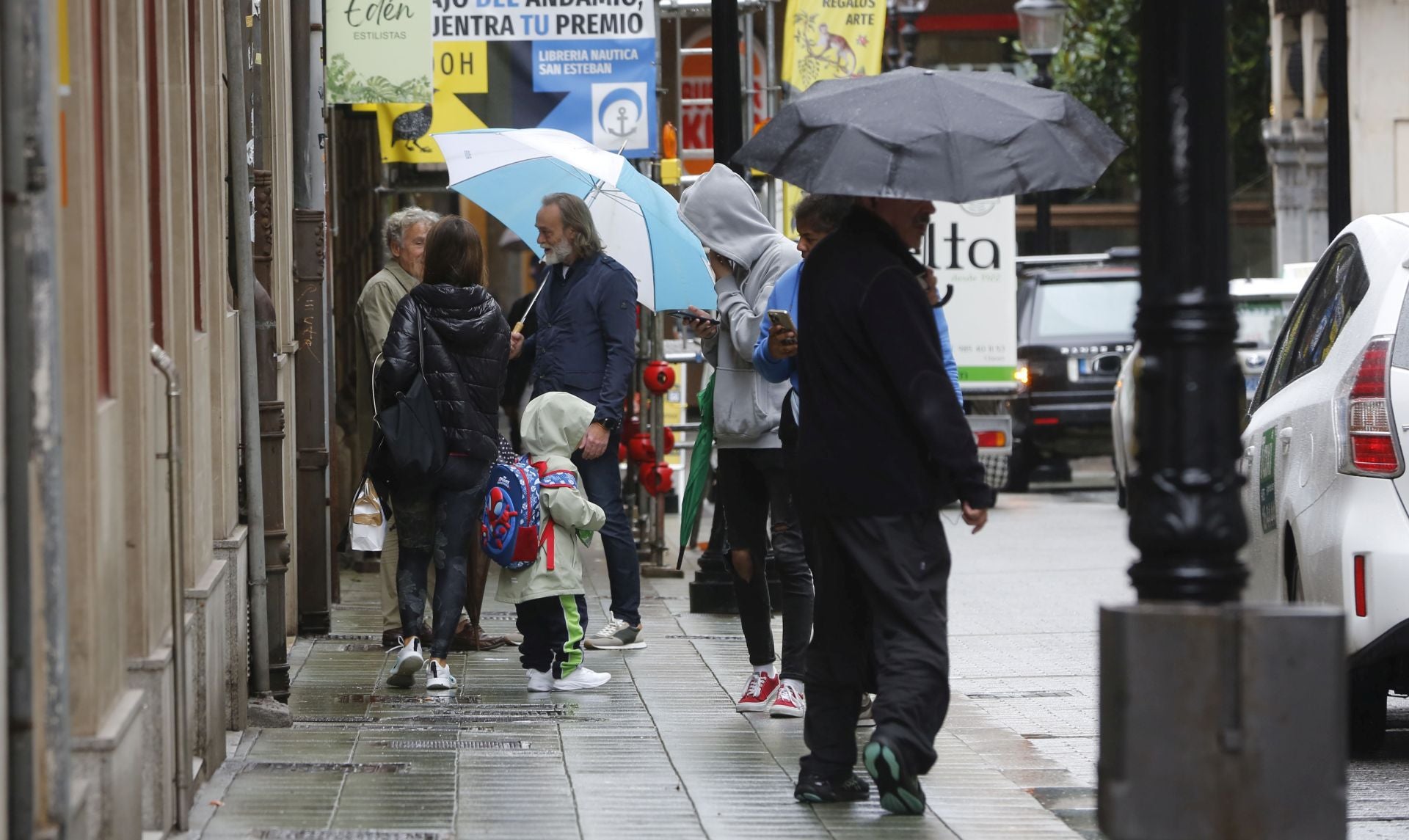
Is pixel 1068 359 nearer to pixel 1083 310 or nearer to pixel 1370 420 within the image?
pixel 1083 310

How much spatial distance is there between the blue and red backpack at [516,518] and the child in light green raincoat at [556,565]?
20 mm

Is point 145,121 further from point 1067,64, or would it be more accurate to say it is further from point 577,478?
point 1067,64

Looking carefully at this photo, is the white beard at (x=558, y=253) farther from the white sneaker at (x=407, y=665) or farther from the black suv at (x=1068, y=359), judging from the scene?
the black suv at (x=1068, y=359)

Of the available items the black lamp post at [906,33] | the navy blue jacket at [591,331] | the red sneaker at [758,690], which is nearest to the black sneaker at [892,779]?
the red sneaker at [758,690]

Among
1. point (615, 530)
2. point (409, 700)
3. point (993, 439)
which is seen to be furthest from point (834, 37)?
point (409, 700)

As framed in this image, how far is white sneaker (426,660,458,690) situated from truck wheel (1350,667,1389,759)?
329cm

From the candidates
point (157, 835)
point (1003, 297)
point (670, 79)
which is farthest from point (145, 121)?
point (670, 79)

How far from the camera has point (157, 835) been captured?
5.45 m

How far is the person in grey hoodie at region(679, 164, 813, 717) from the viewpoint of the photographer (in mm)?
7938

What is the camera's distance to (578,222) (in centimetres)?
948

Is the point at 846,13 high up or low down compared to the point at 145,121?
up

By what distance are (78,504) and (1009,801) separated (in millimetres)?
3046

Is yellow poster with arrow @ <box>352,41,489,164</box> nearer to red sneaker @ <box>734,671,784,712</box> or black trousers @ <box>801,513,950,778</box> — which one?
red sneaker @ <box>734,671,784,712</box>

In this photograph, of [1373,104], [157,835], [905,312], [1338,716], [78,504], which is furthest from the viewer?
[1373,104]
